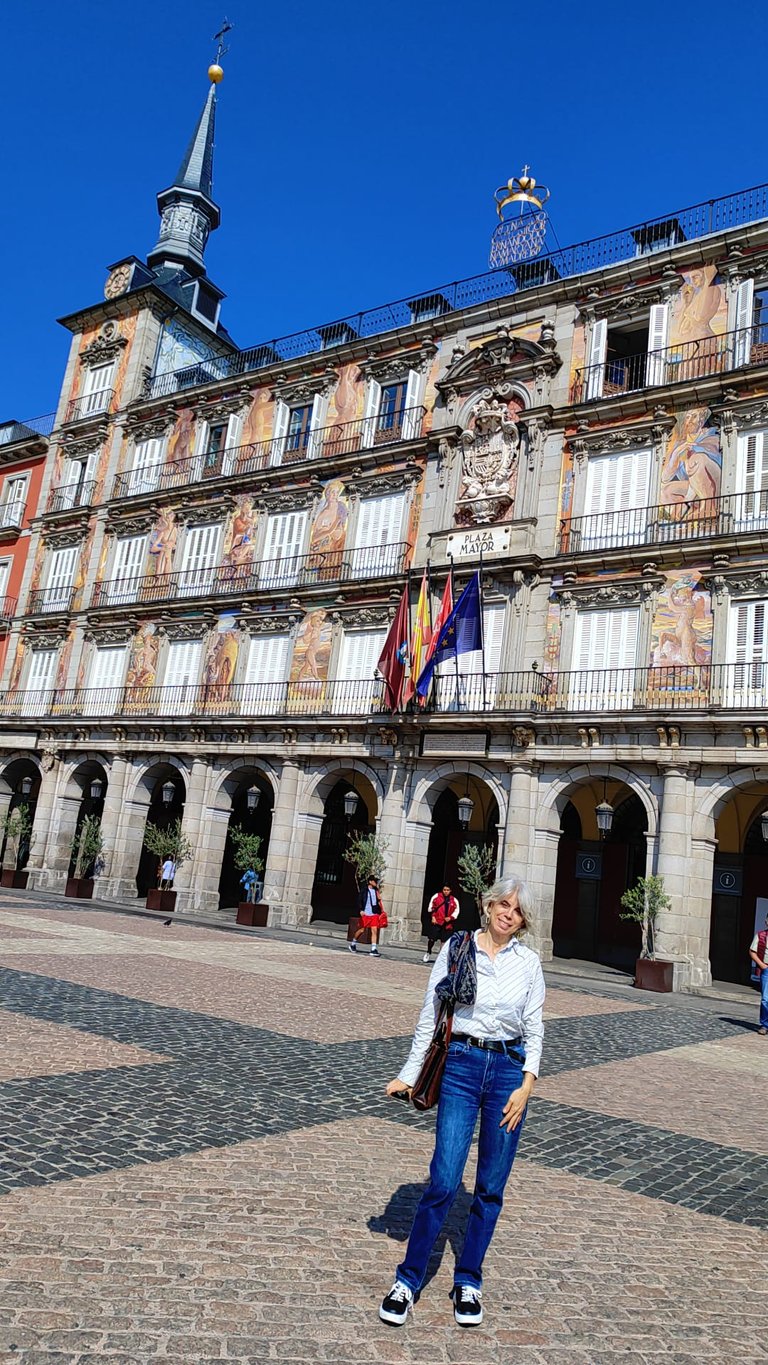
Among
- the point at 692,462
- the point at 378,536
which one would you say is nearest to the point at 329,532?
the point at 378,536

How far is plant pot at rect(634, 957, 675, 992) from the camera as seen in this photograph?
1848 centimetres

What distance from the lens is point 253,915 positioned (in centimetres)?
2478

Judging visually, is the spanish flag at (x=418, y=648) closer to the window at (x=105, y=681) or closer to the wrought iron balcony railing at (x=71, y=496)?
the window at (x=105, y=681)

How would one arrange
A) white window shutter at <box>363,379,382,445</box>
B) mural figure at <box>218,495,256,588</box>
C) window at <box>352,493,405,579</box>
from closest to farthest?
window at <box>352,493,405,579</box> → white window shutter at <box>363,379,382,445</box> → mural figure at <box>218,495,256,588</box>

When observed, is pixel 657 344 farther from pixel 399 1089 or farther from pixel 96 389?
pixel 96 389

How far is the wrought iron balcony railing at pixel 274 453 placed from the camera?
91.3 ft

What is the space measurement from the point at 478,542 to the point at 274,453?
907 centimetres

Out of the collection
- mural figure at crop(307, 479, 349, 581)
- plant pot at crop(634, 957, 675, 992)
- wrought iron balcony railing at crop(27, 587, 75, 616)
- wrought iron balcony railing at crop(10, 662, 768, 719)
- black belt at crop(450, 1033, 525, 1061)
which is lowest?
plant pot at crop(634, 957, 675, 992)

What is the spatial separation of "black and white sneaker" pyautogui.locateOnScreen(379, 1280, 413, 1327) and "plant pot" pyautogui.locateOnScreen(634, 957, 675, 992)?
1595 cm

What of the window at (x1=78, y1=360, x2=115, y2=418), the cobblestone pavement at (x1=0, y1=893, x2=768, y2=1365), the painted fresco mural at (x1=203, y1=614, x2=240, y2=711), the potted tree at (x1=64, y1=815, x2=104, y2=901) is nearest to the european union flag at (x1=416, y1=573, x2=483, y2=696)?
the painted fresco mural at (x1=203, y1=614, x2=240, y2=711)

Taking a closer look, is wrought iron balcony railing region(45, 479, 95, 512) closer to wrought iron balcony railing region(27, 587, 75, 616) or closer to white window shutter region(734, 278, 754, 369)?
wrought iron balcony railing region(27, 587, 75, 616)

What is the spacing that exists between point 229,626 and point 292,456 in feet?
18.6

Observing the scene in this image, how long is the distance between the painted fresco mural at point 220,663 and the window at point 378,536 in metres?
4.77

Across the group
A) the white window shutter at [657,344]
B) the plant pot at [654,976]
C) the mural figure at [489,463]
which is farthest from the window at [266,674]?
the plant pot at [654,976]
